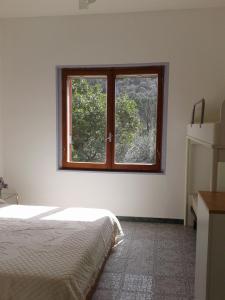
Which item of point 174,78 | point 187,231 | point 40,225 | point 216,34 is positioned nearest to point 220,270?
point 40,225

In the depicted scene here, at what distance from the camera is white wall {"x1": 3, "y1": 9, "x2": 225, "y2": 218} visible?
10.7ft

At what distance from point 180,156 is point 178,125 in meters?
0.37

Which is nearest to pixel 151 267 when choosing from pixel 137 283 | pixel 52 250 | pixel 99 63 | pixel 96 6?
pixel 137 283

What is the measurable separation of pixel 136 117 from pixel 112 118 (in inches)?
11.8

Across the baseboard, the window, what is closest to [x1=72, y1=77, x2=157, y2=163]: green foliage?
the window

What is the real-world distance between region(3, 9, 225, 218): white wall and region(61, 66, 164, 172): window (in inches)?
5.7

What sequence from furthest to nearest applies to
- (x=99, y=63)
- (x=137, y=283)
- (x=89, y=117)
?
(x=89, y=117) < (x=99, y=63) < (x=137, y=283)

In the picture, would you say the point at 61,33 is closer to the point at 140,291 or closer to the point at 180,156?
the point at 180,156

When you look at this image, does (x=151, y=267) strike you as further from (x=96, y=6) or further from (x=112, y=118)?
(x=96, y=6)

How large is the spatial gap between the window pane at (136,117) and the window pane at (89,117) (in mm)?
194

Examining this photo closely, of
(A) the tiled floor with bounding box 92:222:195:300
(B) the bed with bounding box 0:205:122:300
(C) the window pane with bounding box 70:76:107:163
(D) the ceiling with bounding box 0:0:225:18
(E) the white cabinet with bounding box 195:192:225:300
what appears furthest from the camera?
(C) the window pane with bounding box 70:76:107:163

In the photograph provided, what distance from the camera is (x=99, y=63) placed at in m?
3.44

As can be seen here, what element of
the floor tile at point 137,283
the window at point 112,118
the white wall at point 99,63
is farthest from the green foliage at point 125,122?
the floor tile at point 137,283

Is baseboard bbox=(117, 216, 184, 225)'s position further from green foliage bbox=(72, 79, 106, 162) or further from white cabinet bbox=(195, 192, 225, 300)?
white cabinet bbox=(195, 192, 225, 300)
